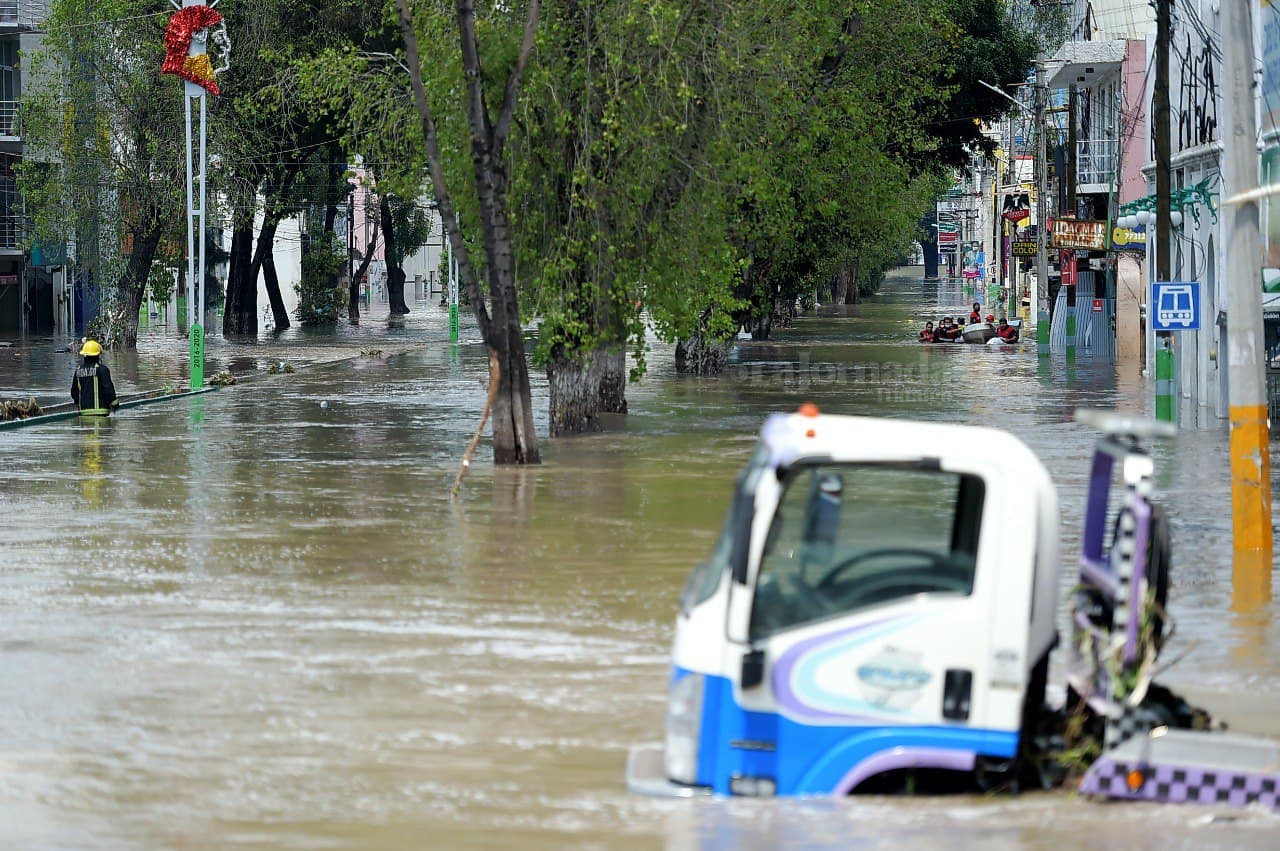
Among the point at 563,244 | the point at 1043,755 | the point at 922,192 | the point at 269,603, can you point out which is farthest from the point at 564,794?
the point at 922,192

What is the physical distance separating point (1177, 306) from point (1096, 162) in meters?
34.3

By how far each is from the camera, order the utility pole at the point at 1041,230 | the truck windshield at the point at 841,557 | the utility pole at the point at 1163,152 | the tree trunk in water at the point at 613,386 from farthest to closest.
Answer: the utility pole at the point at 1041,230, the tree trunk in water at the point at 613,386, the utility pole at the point at 1163,152, the truck windshield at the point at 841,557

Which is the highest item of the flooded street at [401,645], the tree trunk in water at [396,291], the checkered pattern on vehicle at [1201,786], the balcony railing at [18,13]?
the balcony railing at [18,13]

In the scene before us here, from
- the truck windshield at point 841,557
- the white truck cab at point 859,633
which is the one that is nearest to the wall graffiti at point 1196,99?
the truck windshield at point 841,557

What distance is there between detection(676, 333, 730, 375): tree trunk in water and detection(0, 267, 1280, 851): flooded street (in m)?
14.5

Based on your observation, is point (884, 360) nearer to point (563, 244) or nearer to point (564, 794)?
point (563, 244)

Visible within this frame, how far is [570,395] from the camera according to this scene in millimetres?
27484

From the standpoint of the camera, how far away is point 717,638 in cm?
763

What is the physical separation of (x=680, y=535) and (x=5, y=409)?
55.7ft

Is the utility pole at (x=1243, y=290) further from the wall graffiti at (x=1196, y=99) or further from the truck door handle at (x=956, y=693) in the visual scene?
the wall graffiti at (x=1196, y=99)

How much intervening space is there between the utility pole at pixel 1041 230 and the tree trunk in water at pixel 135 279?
25.4 m

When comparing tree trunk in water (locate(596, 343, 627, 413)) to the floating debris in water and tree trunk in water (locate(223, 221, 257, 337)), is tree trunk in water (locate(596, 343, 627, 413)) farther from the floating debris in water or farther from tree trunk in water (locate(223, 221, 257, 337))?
tree trunk in water (locate(223, 221, 257, 337))

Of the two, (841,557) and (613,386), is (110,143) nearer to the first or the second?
(613,386)

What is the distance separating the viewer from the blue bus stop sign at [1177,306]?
23766 millimetres
